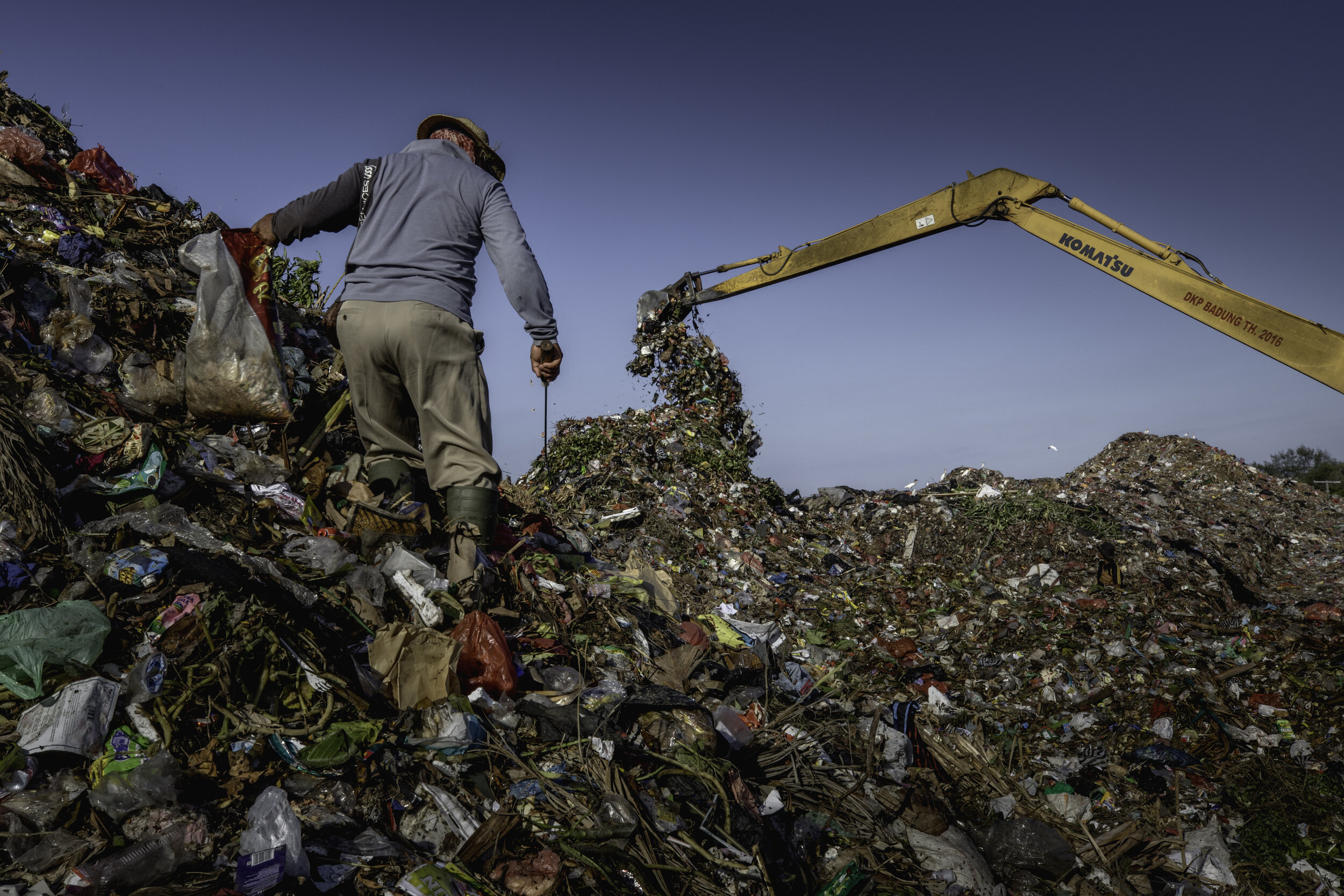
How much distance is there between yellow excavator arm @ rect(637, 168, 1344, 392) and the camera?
202 inches

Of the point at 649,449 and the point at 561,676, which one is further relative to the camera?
the point at 649,449

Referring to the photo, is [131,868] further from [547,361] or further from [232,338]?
[232,338]

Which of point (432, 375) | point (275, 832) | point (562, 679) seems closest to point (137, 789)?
point (275, 832)

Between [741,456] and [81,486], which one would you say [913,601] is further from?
[81,486]

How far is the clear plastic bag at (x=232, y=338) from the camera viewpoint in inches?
117

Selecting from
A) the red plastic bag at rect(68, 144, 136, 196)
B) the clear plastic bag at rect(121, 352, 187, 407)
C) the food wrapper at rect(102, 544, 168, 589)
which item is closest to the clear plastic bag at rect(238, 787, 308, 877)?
the food wrapper at rect(102, 544, 168, 589)

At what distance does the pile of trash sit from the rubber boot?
5cm

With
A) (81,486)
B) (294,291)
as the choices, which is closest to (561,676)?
(81,486)

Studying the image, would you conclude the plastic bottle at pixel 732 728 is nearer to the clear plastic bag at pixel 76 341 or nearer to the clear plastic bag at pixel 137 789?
the clear plastic bag at pixel 137 789

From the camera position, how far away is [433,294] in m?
2.82

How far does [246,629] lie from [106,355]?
1.93 m

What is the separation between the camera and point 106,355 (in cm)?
324

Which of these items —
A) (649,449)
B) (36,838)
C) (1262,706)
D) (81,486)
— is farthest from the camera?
(649,449)

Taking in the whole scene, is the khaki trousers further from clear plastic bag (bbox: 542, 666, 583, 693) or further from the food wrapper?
the food wrapper
